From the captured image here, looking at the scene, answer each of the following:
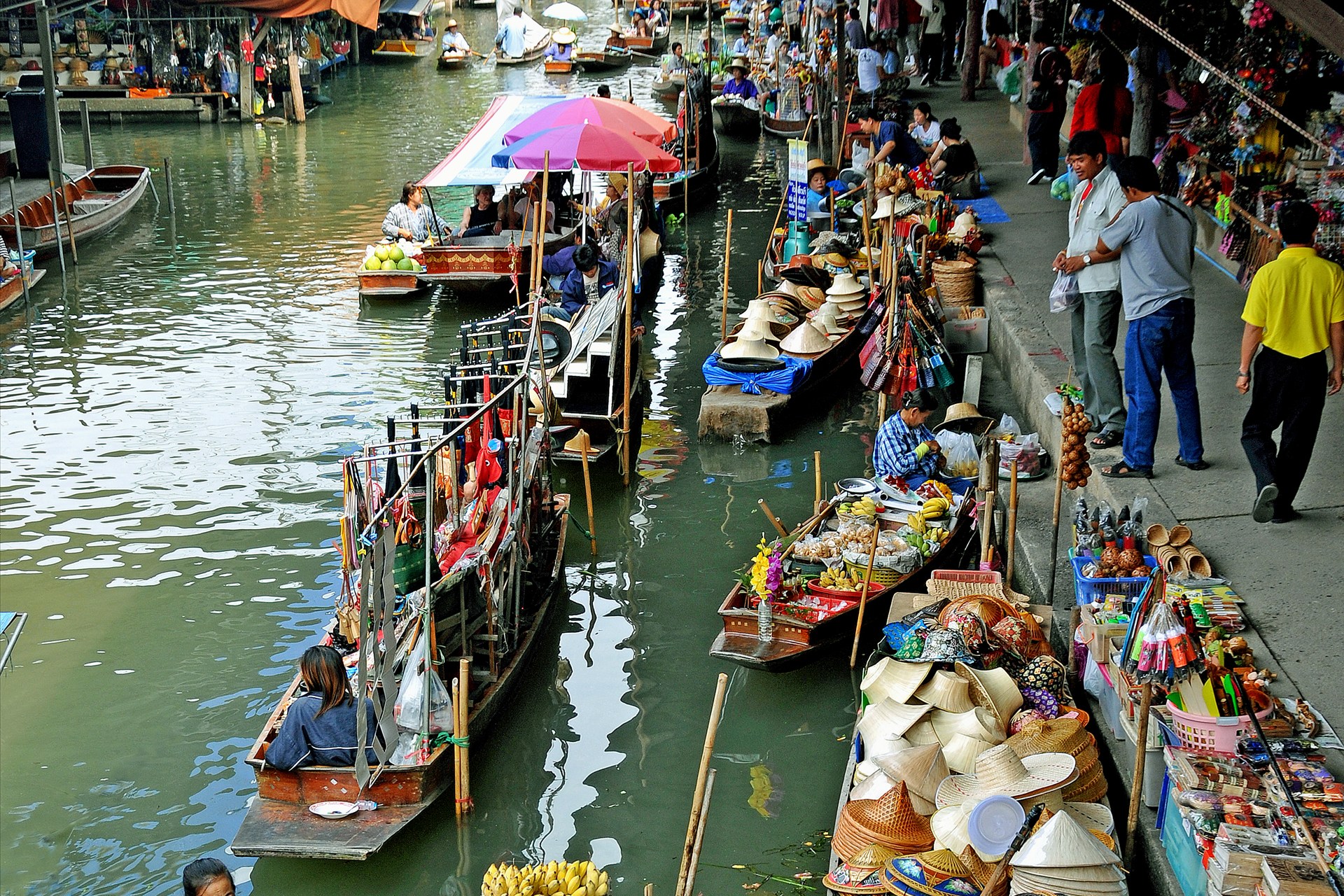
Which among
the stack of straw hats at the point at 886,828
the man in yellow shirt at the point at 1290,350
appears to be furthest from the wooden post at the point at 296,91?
the stack of straw hats at the point at 886,828

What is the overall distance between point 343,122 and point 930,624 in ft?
75.2

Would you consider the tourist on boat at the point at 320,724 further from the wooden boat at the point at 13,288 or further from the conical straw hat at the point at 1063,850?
the wooden boat at the point at 13,288

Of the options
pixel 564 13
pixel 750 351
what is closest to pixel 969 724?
pixel 750 351

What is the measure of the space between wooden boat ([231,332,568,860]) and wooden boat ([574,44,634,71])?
25644mm

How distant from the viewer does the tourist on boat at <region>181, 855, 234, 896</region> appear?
445 centimetres

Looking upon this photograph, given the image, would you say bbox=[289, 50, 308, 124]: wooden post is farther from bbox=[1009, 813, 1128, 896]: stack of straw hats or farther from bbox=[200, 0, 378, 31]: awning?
bbox=[1009, 813, 1128, 896]: stack of straw hats

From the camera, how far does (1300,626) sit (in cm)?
555

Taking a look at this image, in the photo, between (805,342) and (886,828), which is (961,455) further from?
(886,828)

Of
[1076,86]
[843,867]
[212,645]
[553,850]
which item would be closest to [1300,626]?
[843,867]

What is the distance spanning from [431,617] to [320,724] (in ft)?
2.37

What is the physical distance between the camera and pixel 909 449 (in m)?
8.54

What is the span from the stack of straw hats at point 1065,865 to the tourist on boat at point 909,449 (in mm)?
4036

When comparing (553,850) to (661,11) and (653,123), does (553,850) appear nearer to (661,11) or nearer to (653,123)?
(653,123)

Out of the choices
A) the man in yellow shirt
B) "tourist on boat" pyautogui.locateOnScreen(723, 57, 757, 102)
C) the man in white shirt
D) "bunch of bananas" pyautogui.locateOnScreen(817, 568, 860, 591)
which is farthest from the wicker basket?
"tourist on boat" pyautogui.locateOnScreen(723, 57, 757, 102)
